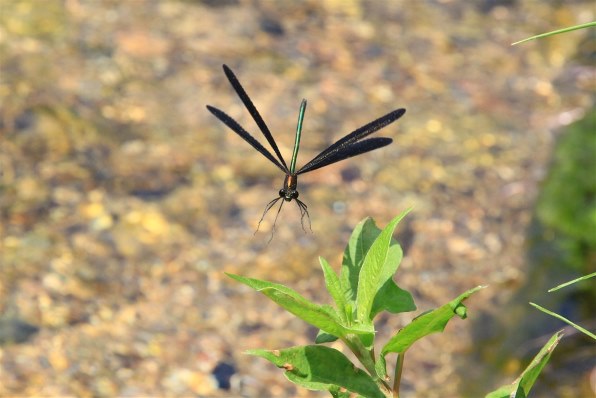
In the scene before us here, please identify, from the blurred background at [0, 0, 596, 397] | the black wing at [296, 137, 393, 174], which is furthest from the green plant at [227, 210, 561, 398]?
the blurred background at [0, 0, 596, 397]

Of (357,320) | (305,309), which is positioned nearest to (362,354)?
(357,320)

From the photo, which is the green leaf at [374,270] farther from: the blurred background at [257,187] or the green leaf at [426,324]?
the blurred background at [257,187]

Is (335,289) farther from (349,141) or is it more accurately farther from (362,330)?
(349,141)

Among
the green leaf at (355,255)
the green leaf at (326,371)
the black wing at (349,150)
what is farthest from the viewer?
the black wing at (349,150)

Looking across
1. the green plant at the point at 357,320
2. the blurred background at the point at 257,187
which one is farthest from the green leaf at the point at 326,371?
the blurred background at the point at 257,187

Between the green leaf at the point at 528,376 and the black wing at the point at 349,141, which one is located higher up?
the black wing at the point at 349,141

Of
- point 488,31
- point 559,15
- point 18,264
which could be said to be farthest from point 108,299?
point 559,15
